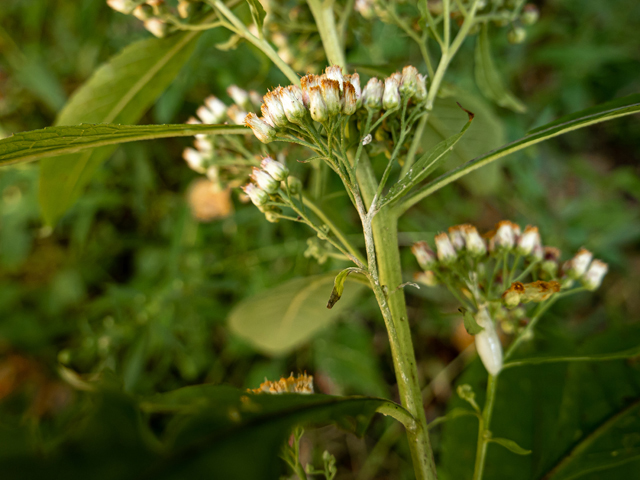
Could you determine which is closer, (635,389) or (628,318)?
(635,389)

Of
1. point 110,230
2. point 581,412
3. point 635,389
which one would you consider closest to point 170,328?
point 110,230

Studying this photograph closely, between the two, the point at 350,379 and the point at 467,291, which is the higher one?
the point at 467,291

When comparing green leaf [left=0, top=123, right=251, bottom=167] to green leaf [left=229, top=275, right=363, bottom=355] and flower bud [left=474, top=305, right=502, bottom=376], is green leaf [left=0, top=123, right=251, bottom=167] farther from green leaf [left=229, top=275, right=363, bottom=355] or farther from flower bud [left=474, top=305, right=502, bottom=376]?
flower bud [left=474, top=305, right=502, bottom=376]

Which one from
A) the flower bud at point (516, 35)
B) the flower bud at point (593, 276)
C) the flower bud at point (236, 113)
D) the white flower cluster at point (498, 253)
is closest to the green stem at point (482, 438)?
the white flower cluster at point (498, 253)

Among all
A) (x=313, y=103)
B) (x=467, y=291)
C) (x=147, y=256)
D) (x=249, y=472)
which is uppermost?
(x=147, y=256)

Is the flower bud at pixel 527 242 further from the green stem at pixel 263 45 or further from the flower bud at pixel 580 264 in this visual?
the green stem at pixel 263 45

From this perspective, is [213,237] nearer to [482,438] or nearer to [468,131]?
[468,131]

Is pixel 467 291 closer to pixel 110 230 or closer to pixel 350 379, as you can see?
pixel 350 379
